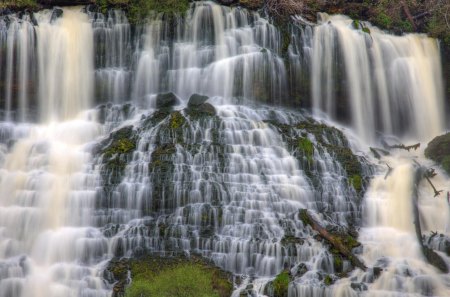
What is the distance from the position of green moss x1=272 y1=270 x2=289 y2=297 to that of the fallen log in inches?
58.7

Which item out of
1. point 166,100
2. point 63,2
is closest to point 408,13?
point 166,100

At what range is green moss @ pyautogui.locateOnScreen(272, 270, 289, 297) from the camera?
32.7 ft

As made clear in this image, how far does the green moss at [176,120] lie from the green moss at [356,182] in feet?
15.1

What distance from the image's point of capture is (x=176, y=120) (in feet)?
44.5

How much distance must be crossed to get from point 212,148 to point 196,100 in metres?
2.25

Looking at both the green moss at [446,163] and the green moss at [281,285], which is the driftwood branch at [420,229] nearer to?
the green moss at [446,163]

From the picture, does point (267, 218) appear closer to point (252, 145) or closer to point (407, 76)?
point (252, 145)

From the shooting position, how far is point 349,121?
53.6 ft

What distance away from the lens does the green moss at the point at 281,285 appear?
9.96 m

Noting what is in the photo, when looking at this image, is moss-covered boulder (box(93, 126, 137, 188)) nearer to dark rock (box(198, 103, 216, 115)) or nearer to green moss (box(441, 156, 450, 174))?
dark rock (box(198, 103, 216, 115))

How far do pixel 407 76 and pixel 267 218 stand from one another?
27.8 ft

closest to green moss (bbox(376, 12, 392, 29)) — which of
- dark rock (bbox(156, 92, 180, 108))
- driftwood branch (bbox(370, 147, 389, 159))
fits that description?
driftwood branch (bbox(370, 147, 389, 159))

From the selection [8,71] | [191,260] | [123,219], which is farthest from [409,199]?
[8,71]

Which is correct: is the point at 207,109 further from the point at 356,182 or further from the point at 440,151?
the point at 440,151
